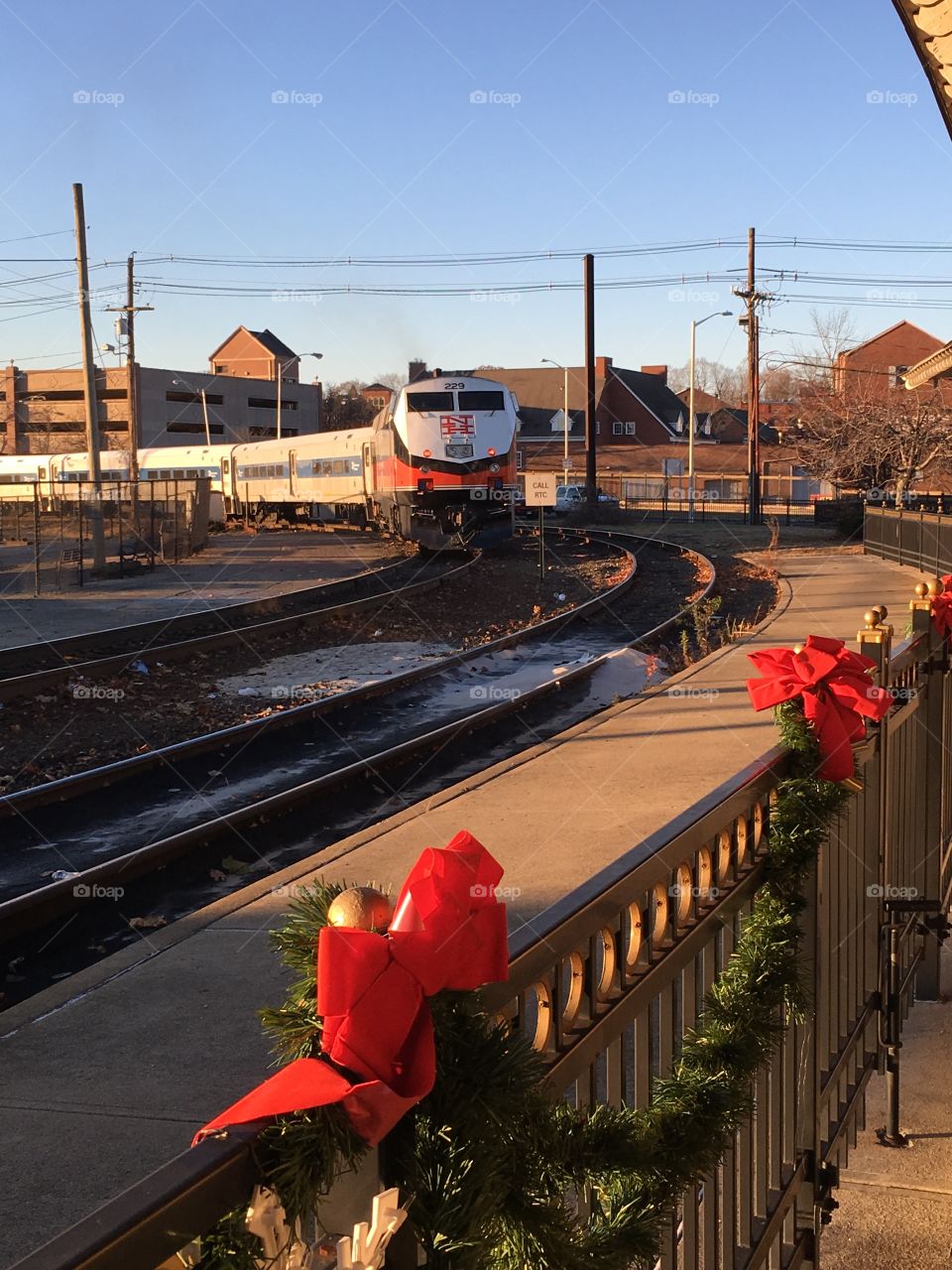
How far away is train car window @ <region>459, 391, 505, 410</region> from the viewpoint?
3103 centimetres

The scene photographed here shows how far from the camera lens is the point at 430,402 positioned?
1224 inches

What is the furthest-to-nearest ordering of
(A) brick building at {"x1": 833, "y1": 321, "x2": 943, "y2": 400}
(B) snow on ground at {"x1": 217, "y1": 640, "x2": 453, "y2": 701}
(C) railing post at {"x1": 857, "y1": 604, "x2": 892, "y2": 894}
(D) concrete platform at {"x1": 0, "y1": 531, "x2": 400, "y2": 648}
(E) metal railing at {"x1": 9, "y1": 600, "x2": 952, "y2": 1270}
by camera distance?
(A) brick building at {"x1": 833, "y1": 321, "x2": 943, "y2": 400}, (D) concrete platform at {"x1": 0, "y1": 531, "x2": 400, "y2": 648}, (B) snow on ground at {"x1": 217, "y1": 640, "x2": 453, "y2": 701}, (C) railing post at {"x1": 857, "y1": 604, "x2": 892, "y2": 894}, (E) metal railing at {"x1": 9, "y1": 600, "x2": 952, "y2": 1270}

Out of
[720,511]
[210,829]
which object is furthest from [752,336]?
[210,829]

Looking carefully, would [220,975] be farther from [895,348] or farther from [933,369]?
[895,348]

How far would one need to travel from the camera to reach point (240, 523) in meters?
55.8

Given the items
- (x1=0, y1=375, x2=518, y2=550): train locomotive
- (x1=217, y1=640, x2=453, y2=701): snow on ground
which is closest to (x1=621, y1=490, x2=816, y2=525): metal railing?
(x1=0, y1=375, x2=518, y2=550): train locomotive

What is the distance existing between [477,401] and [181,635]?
14452mm

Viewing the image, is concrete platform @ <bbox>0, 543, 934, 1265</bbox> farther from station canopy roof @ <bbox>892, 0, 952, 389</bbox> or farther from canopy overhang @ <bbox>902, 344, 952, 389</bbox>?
station canopy roof @ <bbox>892, 0, 952, 389</bbox>

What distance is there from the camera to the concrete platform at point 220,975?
4.32 metres

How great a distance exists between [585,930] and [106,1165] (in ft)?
8.53

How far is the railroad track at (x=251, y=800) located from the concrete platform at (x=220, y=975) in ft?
4.19

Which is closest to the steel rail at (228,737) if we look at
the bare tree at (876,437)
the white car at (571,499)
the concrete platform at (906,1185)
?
the concrete platform at (906,1185)

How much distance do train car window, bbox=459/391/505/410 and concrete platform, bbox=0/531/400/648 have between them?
175 inches

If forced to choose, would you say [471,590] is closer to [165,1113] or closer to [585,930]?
[165,1113]
